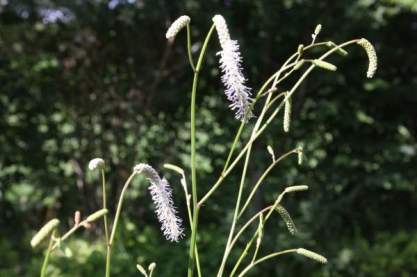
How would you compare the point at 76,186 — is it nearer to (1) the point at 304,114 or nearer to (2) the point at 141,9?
(2) the point at 141,9

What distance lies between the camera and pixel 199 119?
15.6ft

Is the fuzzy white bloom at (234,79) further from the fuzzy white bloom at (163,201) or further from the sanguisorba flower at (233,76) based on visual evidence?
the fuzzy white bloom at (163,201)

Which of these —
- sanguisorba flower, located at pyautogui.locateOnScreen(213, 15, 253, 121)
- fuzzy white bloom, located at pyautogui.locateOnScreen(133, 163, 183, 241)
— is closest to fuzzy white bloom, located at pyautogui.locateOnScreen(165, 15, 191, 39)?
sanguisorba flower, located at pyautogui.locateOnScreen(213, 15, 253, 121)

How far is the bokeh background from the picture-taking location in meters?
4.50

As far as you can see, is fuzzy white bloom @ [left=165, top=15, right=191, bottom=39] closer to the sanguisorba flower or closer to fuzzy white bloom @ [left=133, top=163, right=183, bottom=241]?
the sanguisorba flower

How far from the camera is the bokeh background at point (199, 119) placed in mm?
4496

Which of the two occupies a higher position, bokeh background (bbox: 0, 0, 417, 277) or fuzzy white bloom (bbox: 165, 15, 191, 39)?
fuzzy white bloom (bbox: 165, 15, 191, 39)

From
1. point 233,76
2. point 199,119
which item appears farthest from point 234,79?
point 199,119

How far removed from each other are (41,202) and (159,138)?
1021mm

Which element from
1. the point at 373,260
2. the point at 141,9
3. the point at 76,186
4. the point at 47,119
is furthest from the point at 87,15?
the point at 373,260

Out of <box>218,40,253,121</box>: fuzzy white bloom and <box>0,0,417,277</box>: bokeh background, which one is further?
<box>0,0,417,277</box>: bokeh background

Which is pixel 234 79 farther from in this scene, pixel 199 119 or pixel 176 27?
pixel 199 119

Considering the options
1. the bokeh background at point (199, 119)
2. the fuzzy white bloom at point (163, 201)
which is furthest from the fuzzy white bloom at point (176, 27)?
the bokeh background at point (199, 119)

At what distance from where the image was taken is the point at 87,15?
4.38 meters
